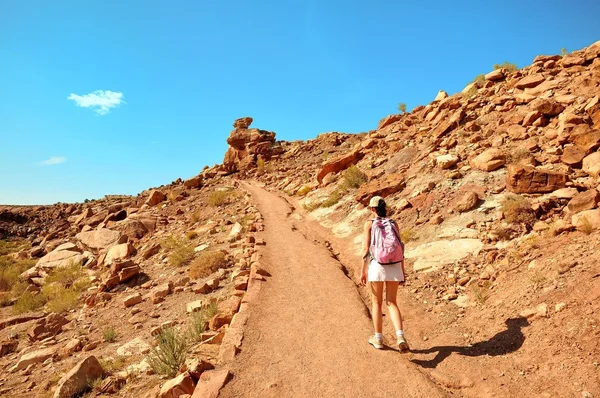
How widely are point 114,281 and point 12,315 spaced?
4.43 meters

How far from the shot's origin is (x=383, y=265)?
526cm

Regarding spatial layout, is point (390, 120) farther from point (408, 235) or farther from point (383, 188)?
point (408, 235)

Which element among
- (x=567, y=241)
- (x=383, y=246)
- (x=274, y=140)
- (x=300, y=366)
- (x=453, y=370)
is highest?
(x=274, y=140)

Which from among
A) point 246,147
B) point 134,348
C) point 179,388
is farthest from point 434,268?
point 246,147

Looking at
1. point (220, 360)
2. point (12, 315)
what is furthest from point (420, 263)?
point (12, 315)

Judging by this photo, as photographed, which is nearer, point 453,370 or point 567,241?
point 453,370

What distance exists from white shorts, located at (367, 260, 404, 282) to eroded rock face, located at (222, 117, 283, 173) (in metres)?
33.6

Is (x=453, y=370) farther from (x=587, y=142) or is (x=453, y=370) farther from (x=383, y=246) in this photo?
(x=587, y=142)

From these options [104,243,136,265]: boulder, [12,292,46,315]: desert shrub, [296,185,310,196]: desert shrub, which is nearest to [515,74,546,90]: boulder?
[296,185,310,196]: desert shrub

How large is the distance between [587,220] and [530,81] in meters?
11.6

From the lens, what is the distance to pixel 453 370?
4809 millimetres

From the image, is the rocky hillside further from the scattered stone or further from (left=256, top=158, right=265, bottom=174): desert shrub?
(left=256, top=158, right=265, bottom=174): desert shrub

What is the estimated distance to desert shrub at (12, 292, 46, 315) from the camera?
1355 cm

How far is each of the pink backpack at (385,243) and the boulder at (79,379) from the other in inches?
209
